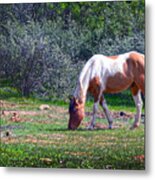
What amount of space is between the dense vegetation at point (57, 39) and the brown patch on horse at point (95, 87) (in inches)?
3.7

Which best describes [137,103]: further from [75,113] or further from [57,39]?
[57,39]

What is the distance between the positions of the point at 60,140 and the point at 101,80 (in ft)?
1.29

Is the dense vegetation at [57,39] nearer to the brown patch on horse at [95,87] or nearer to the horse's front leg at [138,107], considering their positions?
the brown patch on horse at [95,87]

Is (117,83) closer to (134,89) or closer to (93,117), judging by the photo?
(134,89)

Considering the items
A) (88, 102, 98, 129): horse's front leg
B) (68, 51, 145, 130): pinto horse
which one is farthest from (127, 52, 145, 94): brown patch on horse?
(88, 102, 98, 129): horse's front leg

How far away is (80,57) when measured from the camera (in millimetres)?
3152

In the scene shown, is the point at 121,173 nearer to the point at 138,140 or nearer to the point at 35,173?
the point at 138,140

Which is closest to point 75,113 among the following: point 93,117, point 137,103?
point 93,117

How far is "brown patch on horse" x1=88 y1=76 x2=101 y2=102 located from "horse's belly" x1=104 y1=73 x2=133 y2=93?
45mm

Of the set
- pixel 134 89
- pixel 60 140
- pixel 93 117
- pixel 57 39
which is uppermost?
pixel 57 39

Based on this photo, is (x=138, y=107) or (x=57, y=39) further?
(x=57, y=39)

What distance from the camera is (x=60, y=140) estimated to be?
10.3ft

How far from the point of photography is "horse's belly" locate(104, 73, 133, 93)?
3.11 m

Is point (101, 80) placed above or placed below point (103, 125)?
above
